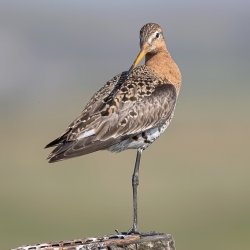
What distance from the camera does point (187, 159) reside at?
4247 cm

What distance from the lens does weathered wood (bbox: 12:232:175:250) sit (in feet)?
32.7

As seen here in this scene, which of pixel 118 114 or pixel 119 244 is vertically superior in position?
pixel 118 114

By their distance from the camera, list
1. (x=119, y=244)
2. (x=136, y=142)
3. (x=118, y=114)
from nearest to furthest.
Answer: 1. (x=119, y=244)
2. (x=118, y=114)
3. (x=136, y=142)

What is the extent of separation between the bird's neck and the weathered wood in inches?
152

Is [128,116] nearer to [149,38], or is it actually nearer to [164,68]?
[164,68]

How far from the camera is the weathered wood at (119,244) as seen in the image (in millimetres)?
9953

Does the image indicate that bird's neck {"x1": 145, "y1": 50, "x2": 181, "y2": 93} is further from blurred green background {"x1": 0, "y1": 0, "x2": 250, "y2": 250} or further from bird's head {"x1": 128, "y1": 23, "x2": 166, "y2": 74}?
blurred green background {"x1": 0, "y1": 0, "x2": 250, "y2": 250}

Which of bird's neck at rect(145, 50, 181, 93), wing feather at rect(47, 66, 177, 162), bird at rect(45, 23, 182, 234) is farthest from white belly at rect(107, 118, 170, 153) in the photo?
bird's neck at rect(145, 50, 181, 93)

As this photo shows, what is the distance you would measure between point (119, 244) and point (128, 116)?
3231 millimetres

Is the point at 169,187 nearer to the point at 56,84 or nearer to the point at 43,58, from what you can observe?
the point at 56,84

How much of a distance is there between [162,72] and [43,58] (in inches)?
5897

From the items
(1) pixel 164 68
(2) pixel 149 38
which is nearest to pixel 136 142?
(1) pixel 164 68

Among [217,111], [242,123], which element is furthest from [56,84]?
[242,123]

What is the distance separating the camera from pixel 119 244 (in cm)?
998
